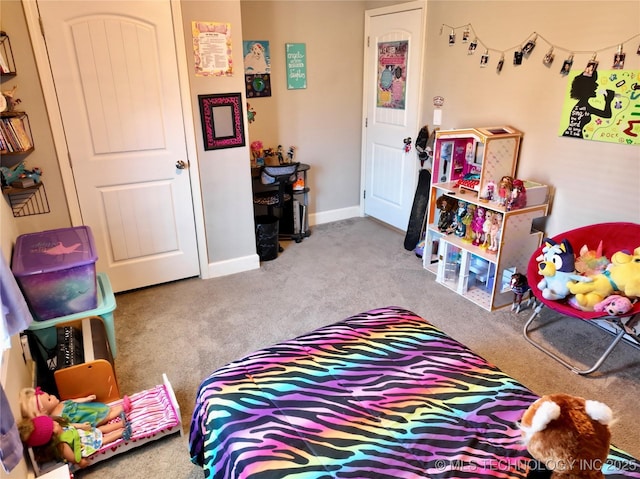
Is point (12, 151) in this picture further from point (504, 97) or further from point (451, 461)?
point (504, 97)

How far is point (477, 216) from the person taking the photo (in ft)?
10.4

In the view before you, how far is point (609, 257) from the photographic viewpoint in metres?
2.61

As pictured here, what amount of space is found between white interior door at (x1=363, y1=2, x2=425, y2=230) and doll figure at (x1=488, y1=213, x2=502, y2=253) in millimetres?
1248

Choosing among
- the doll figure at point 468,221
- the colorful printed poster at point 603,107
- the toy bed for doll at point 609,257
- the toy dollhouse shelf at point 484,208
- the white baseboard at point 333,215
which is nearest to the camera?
the toy bed for doll at point 609,257

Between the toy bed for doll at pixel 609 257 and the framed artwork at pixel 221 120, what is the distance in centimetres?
225

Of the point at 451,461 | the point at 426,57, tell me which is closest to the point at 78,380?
the point at 451,461

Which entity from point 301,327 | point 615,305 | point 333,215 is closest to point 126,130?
point 301,327

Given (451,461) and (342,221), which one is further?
(342,221)

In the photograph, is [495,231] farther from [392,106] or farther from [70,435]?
[70,435]

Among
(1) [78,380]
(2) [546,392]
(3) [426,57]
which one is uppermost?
(3) [426,57]

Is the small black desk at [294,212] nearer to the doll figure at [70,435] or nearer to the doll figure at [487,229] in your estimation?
the doll figure at [487,229]

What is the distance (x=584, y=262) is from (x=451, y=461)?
180cm

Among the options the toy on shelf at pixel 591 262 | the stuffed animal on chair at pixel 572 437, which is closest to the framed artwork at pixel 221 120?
the toy on shelf at pixel 591 262

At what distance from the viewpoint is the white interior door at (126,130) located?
9.19 feet
